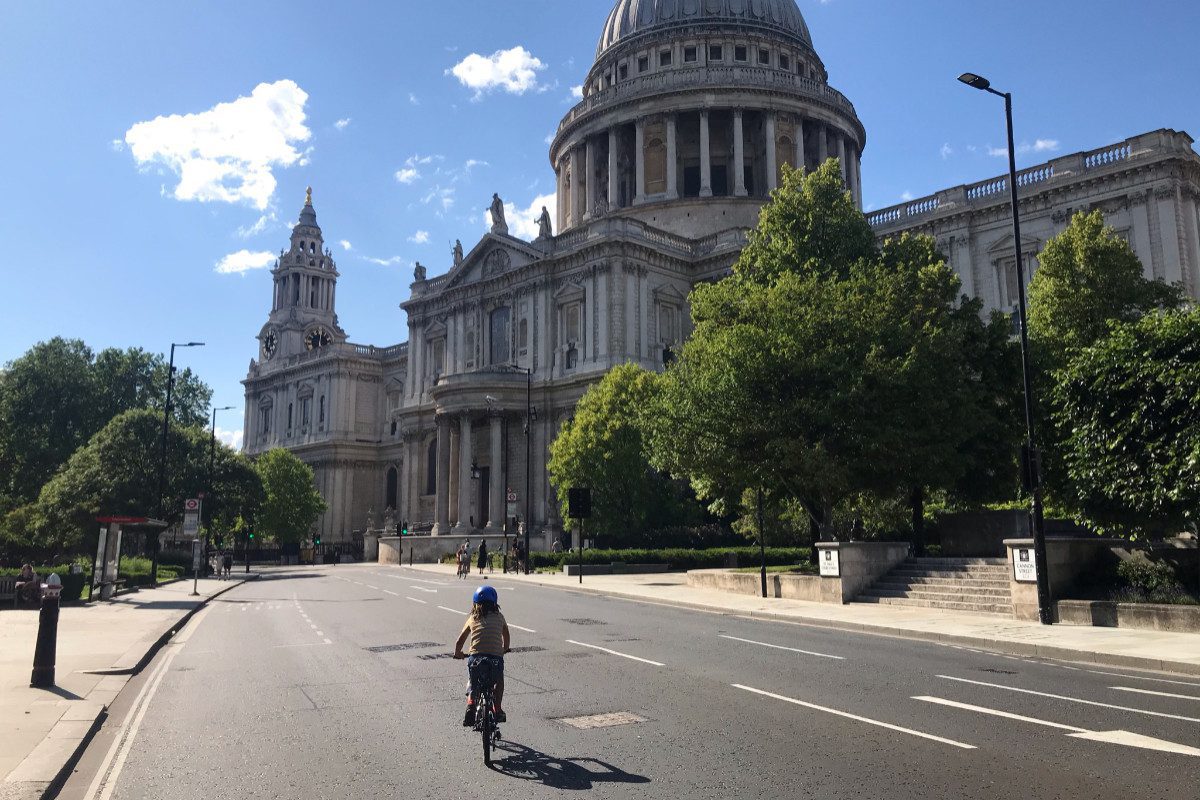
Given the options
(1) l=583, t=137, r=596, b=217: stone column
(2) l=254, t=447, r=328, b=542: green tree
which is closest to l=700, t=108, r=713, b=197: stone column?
(1) l=583, t=137, r=596, b=217: stone column

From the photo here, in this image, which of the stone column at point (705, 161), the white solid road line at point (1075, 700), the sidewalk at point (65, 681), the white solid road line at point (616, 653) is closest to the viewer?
the sidewalk at point (65, 681)

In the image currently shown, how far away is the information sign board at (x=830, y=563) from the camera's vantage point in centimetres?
2600

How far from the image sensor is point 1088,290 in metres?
31.9

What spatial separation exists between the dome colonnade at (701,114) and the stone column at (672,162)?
0.27ft

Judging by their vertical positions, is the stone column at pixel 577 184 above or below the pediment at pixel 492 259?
above

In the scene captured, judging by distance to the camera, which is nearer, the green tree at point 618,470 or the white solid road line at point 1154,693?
the white solid road line at point 1154,693

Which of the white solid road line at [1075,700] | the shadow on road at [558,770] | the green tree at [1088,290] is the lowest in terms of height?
the shadow on road at [558,770]

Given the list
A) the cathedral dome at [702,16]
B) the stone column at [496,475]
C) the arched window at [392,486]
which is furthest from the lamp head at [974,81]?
the arched window at [392,486]

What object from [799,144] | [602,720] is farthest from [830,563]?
[799,144]

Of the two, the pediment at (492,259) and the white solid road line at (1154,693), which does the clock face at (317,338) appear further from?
the white solid road line at (1154,693)

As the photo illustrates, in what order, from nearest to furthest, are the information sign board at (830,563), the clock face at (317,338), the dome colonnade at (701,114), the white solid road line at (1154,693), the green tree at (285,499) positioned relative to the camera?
1. the white solid road line at (1154,693)
2. the information sign board at (830,563)
3. the dome colonnade at (701,114)
4. the green tree at (285,499)
5. the clock face at (317,338)

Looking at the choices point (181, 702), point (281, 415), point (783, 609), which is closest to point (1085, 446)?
point (783, 609)

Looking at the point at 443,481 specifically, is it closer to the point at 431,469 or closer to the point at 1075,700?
the point at 431,469

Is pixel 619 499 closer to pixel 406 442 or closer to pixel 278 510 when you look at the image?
pixel 406 442
